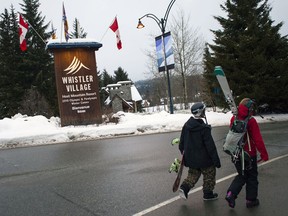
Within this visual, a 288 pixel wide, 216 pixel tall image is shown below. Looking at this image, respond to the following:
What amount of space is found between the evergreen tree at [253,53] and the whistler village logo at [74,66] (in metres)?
9.18

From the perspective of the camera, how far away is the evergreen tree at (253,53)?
2059 cm

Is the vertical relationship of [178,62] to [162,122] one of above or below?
above

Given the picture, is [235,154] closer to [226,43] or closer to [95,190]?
[95,190]

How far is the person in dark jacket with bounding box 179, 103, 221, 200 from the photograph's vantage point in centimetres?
505

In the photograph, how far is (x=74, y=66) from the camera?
18.2 m

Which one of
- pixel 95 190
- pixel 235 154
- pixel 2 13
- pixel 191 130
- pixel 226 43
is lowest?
pixel 95 190

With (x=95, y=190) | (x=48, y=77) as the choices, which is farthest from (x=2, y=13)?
(x=95, y=190)

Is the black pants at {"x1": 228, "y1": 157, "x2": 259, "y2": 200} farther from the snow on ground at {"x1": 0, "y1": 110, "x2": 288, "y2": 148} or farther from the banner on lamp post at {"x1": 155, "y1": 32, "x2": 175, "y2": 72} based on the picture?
the banner on lamp post at {"x1": 155, "y1": 32, "x2": 175, "y2": 72}

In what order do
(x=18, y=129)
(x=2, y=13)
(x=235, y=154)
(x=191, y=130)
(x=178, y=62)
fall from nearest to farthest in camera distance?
(x=235, y=154), (x=191, y=130), (x=18, y=129), (x=178, y=62), (x=2, y=13)

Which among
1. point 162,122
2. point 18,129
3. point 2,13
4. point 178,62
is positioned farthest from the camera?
point 2,13

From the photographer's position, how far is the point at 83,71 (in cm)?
1836

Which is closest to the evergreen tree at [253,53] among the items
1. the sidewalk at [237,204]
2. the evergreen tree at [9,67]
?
the sidewalk at [237,204]

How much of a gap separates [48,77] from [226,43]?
2344 centimetres

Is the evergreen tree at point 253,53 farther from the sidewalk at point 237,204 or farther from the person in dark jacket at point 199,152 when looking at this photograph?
the person in dark jacket at point 199,152
